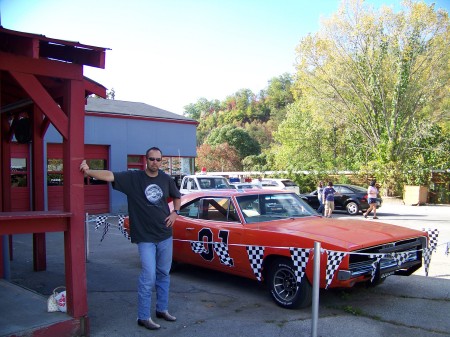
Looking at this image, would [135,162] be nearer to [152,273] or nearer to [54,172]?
[54,172]

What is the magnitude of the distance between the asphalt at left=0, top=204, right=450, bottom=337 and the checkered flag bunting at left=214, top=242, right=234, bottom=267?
17.9 inches

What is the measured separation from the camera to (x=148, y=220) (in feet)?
15.8

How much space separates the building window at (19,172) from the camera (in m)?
16.8

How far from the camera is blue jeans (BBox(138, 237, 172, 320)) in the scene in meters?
4.76

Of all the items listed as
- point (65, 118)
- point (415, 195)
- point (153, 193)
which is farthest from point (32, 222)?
point (415, 195)

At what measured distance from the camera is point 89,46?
469 centimetres

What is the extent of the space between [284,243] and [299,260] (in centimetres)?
31

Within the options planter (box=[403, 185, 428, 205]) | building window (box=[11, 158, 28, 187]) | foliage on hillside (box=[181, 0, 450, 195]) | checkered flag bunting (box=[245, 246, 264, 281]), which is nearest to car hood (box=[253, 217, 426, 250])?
checkered flag bunting (box=[245, 246, 264, 281])

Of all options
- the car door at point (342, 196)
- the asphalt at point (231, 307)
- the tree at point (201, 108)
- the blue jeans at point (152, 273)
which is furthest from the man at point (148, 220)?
the tree at point (201, 108)

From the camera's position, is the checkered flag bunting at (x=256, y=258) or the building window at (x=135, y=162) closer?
the checkered flag bunting at (x=256, y=258)

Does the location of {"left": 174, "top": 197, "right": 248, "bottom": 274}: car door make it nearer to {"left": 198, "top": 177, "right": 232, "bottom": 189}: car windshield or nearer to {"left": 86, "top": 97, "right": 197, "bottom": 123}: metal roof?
{"left": 198, "top": 177, "right": 232, "bottom": 189}: car windshield

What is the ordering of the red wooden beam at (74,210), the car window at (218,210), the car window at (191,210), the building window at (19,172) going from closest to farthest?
the red wooden beam at (74,210) → the car window at (218,210) → the car window at (191,210) → the building window at (19,172)

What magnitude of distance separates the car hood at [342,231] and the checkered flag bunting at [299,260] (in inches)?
7.5

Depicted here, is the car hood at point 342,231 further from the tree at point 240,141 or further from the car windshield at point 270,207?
the tree at point 240,141
